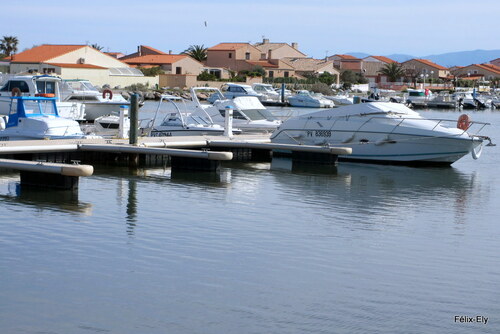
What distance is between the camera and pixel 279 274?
40.5ft

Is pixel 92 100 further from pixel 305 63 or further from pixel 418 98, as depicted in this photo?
pixel 305 63

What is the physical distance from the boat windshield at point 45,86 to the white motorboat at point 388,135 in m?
13.5

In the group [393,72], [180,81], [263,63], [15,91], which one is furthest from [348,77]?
[15,91]

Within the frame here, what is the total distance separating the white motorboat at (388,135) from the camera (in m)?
25.6

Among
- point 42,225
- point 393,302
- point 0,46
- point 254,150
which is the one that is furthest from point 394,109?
point 0,46

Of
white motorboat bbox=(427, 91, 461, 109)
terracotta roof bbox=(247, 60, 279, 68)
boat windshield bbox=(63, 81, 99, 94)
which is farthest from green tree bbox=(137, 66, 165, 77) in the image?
boat windshield bbox=(63, 81, 99, 94)

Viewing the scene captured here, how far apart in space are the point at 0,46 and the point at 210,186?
84.1 m

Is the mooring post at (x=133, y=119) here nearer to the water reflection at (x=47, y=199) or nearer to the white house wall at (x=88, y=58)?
the water reflection at (x=47, y=199)

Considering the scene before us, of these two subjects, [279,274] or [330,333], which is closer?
[330,333]

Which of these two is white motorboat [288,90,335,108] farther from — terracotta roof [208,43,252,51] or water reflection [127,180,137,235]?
water reflection [127,180,137,235]

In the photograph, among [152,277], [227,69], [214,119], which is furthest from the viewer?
[227,69]

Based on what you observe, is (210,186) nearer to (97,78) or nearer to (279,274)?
(279,274)

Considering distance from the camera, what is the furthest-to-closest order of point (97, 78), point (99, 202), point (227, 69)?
point (227, 69)
point (97, 78)
point (99, 202)

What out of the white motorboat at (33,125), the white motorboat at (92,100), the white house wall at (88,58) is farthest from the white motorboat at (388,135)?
the white house wall at (88,58)
